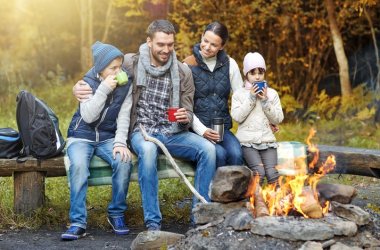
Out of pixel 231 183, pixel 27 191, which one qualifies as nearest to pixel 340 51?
pixel 27 191

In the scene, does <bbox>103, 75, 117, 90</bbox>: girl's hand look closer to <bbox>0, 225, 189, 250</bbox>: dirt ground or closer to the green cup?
the green cup

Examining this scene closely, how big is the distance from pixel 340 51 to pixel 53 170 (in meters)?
6.55

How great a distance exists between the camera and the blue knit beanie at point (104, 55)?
605 centimetres

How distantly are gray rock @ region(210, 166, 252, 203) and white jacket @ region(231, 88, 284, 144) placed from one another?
95 centimetres

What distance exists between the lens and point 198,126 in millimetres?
6332

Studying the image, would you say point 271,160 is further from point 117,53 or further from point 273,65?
point 273,65

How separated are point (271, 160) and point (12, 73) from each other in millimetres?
9919

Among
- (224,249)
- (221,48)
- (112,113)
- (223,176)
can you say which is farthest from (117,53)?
(224,249)

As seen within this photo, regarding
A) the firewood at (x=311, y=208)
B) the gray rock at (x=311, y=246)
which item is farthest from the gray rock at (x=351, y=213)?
the gray rock at (x=311, y=246)

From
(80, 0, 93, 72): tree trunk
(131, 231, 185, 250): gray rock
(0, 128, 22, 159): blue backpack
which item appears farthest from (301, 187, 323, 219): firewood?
(80, 0, 93, 72): tree trunk

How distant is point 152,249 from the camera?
544 cm

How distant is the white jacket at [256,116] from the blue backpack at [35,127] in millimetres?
1530

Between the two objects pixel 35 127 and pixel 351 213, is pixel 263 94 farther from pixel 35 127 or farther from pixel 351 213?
pixel 35 127

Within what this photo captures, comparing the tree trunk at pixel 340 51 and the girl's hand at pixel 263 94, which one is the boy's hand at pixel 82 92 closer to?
the girl's hand at pixel 263 94
